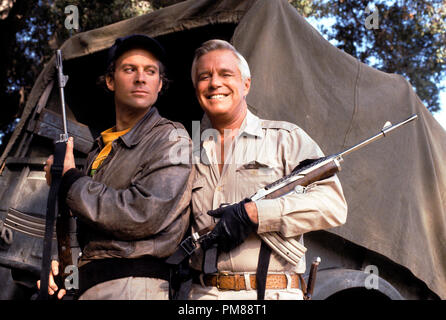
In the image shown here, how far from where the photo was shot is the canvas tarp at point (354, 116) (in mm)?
3197

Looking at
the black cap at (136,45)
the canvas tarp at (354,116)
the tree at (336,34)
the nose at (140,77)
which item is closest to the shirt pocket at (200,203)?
the nose at (140,77)

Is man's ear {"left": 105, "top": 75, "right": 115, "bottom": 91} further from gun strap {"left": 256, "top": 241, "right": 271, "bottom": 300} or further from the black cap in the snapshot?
gun strap {"left": 256, "top": 241, "right": 271, "bottom": 300}

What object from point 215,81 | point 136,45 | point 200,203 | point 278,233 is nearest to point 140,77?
point 136,45

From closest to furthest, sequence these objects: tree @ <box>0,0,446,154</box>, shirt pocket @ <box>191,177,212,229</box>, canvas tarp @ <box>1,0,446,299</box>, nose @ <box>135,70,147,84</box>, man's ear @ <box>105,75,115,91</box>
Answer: shirt pocket @ <box>191,177,212,229</box> < nose @ <box>135,70,147,84</box> < man's ear @ <box>105,75,115,91</box> < canvas tarp @ <box>1,0,446,299</box> < tree @ <box>0,0,446,154</box>

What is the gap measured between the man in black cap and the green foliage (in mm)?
9948

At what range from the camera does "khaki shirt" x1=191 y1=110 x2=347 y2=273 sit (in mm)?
1988

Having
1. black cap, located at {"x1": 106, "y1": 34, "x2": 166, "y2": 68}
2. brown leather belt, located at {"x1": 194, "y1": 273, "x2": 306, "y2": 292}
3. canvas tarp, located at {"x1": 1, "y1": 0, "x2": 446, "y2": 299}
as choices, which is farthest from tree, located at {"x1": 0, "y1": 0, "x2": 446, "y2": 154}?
brown leather belt, located at {"x1": 194, "y1": 273, "x2": 306, "y2": 292}

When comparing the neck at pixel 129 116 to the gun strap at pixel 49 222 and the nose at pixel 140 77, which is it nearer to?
the nose at pixel 140 77

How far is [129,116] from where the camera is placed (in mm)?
2354

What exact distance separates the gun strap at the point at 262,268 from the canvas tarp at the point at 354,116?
3.81 feet

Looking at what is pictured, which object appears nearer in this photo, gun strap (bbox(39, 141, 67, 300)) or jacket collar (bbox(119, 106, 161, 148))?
gun strap (bbox(39, 141, 67, 300))

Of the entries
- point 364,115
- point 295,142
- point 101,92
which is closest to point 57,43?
point 101,92

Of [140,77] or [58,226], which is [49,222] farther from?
[140,77]

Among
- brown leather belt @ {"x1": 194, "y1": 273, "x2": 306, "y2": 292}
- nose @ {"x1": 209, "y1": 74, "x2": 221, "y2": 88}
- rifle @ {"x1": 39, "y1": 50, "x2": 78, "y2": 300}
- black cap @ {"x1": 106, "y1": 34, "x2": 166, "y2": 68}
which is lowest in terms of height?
brown leather belt @ {"x1": 194, "y1": 273, "x2": 306, "y2": 292}
